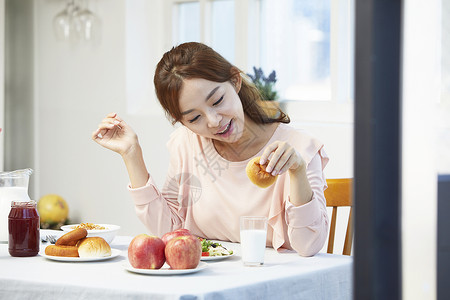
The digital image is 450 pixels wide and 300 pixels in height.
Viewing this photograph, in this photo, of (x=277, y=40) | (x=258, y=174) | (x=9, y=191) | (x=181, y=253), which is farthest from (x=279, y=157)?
(x=277, y=40)

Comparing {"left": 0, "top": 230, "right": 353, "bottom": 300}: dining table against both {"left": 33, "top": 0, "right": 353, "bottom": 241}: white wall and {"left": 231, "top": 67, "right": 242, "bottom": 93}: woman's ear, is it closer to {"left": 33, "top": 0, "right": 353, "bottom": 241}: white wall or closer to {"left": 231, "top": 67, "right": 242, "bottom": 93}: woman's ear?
{"left": 231, "top": 67, "right": 242, "bottom": 93}: woman's ear

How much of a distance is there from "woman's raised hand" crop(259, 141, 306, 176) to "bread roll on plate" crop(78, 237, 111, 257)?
14.6 inches

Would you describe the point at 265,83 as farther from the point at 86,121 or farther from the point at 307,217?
the point at 307,217

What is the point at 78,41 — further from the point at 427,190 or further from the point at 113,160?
the point at 427,190

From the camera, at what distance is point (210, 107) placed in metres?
1.59

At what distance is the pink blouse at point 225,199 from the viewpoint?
1463 mm

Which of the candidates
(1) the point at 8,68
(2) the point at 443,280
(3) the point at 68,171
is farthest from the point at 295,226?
(1) the point at 8,68

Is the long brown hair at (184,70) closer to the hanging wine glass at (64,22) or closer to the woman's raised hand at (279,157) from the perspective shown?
the woman's raised hand at (279,157)

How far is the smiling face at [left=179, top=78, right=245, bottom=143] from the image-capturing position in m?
1.59

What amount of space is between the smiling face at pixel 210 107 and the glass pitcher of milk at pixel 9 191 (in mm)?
428

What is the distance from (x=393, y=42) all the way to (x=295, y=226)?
3.35 ft

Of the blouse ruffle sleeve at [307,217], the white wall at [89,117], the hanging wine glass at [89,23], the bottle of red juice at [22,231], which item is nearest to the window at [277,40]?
the white wall at [89,117]

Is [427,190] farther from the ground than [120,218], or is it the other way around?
[427,190]

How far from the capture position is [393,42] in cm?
46
